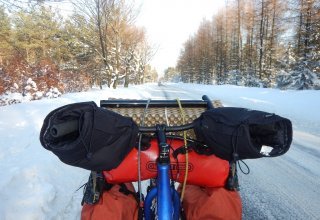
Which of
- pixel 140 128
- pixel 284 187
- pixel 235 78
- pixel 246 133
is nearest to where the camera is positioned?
pixel 246 133

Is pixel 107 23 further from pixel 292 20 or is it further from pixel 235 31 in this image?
pixel 235 31

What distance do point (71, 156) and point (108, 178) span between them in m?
0.48

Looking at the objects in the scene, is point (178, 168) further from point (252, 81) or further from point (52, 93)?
point (252, 81)

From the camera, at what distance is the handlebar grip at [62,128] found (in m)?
1.36

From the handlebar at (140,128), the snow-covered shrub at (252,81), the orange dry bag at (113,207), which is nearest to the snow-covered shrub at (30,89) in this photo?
the handlebar at (140,128)

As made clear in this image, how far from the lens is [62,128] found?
4.50ft

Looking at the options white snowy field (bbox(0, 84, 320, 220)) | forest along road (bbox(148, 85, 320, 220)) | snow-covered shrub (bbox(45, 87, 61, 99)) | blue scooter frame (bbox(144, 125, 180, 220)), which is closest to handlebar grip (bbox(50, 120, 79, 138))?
blue scooter frame (bbox(144, 125, 180, 220))

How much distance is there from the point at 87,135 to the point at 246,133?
749mm

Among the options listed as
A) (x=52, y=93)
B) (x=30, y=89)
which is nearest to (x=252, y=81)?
(x=52, y=93)

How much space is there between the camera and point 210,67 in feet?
198

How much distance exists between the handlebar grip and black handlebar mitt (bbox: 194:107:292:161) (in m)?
0.69

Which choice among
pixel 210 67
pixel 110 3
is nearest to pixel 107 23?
pixel 110 3

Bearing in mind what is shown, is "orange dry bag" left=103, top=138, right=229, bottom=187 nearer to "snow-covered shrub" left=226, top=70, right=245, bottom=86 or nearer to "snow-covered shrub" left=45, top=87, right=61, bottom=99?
"snow-covered shrub" left=45, top=87, right=61, bottom=99

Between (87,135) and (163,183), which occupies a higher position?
(87,135)
